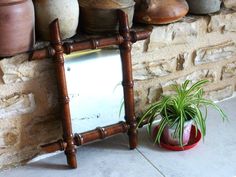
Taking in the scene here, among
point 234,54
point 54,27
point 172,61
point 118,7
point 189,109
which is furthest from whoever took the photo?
point 234,54

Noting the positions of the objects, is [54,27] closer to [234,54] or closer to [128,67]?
[128,67]

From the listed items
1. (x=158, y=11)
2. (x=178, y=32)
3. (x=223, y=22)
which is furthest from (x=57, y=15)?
(x=223, y=22)

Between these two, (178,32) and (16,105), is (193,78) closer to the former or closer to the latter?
(178,32)

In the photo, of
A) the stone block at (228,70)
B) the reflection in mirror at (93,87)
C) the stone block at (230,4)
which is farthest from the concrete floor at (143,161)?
the stone block at (230,4)

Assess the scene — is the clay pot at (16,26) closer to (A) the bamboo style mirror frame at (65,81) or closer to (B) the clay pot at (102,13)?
(A) the bamboo style mirror frame at (65,81)

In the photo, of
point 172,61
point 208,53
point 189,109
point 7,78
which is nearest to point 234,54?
point 208,53

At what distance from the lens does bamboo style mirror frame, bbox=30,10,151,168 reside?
1.30 m

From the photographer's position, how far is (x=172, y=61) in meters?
1.67

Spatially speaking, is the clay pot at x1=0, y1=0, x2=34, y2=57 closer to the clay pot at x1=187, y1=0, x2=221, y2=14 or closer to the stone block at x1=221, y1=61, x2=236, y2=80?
the clay pot at x1=187, y1=0, x2=221, y2=14

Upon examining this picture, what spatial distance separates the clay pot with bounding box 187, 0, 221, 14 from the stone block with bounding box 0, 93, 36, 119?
0.83m

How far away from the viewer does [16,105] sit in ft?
4.50

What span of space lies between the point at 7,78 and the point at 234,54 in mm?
1133

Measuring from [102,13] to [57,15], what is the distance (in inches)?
7.1

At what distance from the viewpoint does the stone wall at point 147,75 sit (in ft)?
4.45
